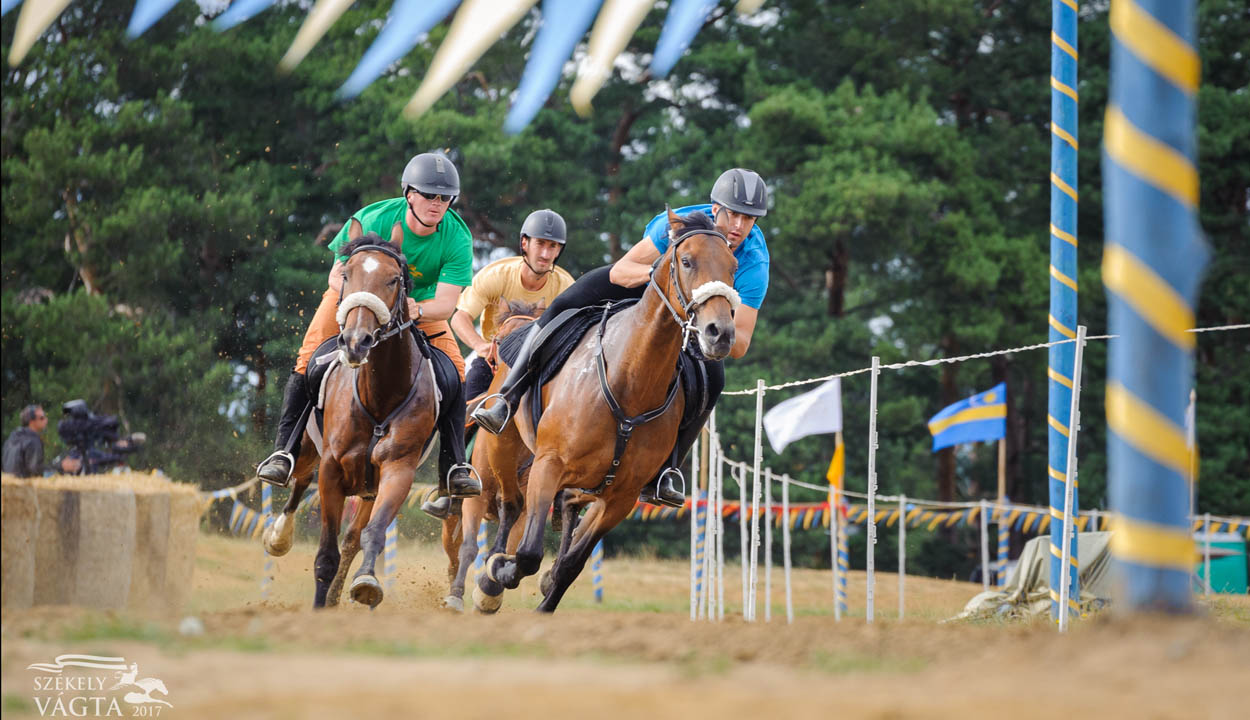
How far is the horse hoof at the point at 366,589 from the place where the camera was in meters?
7.67

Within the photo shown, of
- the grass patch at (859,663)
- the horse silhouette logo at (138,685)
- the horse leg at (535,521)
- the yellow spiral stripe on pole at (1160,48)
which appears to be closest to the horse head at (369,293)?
the horse leg at (535,521)

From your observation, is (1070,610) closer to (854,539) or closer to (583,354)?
(583,354)

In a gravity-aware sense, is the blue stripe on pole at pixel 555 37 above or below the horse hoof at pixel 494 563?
above

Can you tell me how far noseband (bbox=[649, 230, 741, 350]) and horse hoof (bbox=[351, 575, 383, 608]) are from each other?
87.9 inches

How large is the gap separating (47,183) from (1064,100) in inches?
819

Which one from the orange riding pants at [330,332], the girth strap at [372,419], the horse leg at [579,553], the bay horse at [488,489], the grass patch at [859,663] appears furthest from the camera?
the bay horse at [488,489]

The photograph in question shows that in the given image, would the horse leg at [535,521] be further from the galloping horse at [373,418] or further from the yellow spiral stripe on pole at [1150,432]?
the yellow spiral stripe on pole at [1150,432]

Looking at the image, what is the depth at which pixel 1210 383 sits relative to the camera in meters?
32.1

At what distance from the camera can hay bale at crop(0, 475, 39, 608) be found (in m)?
6.01

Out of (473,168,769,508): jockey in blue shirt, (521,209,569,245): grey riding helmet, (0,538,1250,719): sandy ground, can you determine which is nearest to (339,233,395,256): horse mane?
(473,168,769,508): jockey in blue shirt

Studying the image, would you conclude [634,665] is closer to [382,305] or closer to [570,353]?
[382,305]

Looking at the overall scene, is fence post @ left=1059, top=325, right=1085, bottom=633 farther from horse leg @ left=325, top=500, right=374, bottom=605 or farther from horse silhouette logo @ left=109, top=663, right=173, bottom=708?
horse silhouette logo @ left=109, top=663, right=173, bottom=708

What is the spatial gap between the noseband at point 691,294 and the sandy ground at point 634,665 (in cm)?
194

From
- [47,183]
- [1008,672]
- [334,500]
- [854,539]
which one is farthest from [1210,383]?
[1008,672]
